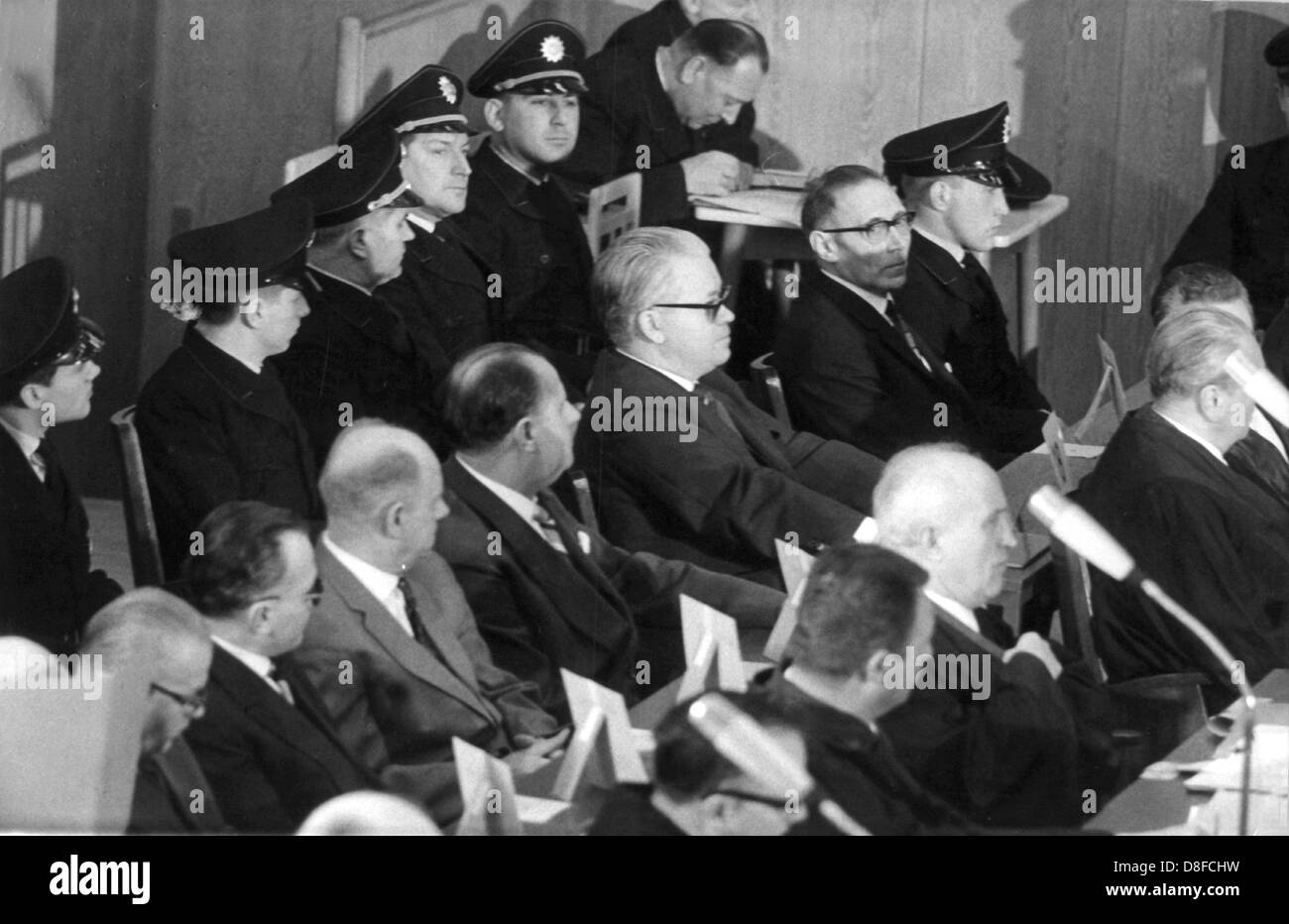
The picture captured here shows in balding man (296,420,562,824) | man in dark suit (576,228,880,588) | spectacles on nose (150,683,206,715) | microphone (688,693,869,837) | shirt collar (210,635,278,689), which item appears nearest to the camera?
microphone (688,693,869,837)

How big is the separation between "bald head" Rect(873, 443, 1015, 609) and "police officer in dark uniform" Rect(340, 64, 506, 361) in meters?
1.11

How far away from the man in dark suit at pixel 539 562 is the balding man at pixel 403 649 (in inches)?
4.0

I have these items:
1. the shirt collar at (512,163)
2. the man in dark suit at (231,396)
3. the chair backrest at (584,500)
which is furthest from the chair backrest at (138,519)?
the shirt collar at (512,163)

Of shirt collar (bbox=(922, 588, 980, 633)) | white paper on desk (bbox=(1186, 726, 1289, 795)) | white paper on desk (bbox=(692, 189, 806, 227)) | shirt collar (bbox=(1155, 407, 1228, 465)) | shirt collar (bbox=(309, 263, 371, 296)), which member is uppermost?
white paper on desk (bbox=(692, 189, 806, 227))

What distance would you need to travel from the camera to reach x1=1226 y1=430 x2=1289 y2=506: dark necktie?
253 inches

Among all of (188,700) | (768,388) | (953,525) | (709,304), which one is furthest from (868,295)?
(188,700)

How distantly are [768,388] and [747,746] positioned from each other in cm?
174

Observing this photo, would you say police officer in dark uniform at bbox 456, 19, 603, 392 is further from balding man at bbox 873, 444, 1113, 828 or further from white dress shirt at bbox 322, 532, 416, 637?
balding man at bbox 873, 444, 1113, 828

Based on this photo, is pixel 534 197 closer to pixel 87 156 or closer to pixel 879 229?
pixel 879 229

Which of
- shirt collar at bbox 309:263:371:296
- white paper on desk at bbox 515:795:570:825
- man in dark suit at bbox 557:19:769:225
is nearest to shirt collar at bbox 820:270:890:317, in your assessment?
man in dark suit at bbox 557:19:769:225

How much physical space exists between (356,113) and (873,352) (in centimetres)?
145

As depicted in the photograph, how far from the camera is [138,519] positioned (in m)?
5.95
